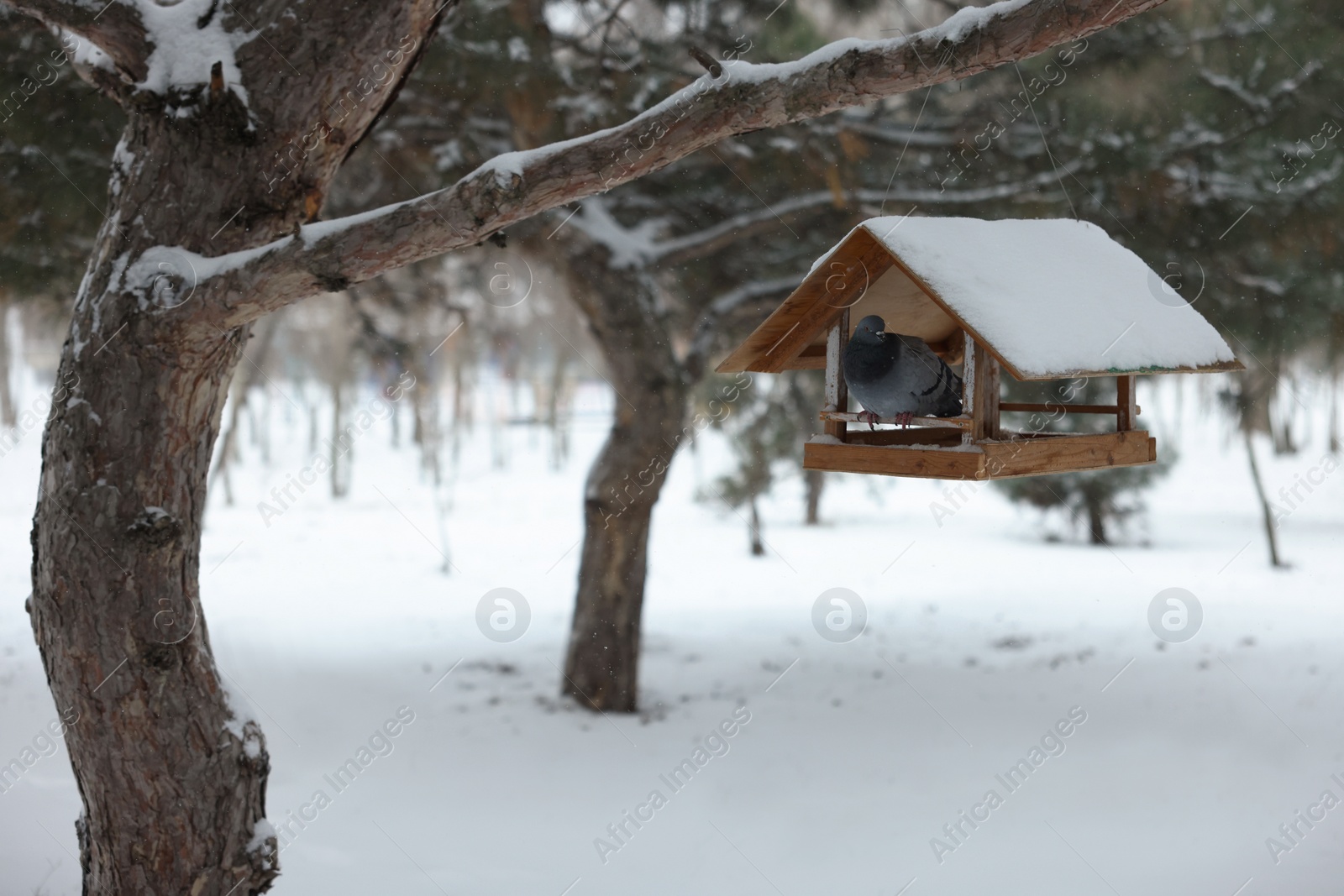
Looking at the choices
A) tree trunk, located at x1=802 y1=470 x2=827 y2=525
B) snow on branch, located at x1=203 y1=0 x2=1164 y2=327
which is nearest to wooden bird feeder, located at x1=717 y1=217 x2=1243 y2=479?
snow on branch, located at x1=203 y1=0 x2=1164 y2=327

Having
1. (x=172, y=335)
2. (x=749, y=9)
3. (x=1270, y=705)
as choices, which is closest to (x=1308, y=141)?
(x=749, y=9)

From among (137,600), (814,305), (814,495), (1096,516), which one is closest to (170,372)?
(137,600)

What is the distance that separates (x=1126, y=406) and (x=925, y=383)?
2.69 ft

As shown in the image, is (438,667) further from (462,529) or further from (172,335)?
(462,529)

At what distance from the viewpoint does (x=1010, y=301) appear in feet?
7.93

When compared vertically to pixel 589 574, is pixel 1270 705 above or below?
below

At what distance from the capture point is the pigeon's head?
2377 millimetres

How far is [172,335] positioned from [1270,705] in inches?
274

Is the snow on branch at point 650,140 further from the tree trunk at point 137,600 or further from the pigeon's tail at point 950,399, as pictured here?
the pigeon's tail at point 950,399

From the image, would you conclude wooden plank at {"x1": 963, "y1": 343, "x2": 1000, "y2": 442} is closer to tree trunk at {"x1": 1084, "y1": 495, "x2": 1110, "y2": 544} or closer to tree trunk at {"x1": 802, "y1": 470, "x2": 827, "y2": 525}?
tree trunk at {"x1": 1084, "y1": 495, "x2": 1110, "y2": 544}

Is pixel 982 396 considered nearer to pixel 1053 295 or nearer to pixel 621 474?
pixel 1053 295

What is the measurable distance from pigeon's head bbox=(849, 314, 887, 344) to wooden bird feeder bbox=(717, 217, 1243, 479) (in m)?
0.13

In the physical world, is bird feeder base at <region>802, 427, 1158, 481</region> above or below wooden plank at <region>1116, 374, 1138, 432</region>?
below

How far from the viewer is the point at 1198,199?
552 cm
